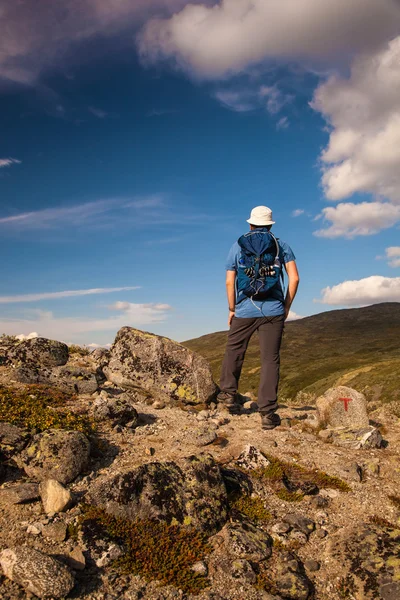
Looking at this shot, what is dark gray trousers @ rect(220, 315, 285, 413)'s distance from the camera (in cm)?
1214

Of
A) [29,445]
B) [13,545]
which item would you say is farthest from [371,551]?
[29,445]

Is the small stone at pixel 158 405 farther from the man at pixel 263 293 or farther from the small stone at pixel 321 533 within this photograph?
the small stone at pixel 321 533

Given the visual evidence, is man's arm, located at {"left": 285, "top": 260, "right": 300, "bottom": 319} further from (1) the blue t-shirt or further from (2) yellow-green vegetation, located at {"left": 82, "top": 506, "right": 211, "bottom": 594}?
(2) yellow-green vegetation, located at {"left": 82, "top": 506, "right": 211, "bottom": 594}

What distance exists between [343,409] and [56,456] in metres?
9.33

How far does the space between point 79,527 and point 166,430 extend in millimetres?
5137

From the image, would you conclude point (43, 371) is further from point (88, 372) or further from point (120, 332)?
point (120, 332)

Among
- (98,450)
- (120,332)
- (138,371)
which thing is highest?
(120,332)

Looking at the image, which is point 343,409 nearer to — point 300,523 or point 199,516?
point 300,523

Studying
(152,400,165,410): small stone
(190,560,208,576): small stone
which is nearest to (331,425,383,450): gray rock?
(152,400,165,410): small stone

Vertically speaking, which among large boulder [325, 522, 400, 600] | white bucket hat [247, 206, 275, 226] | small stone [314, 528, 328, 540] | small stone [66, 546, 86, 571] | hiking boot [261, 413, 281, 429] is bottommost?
large boulder [325, 522, 400, 600]

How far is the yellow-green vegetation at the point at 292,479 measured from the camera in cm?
855

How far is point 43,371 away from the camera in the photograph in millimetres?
14930

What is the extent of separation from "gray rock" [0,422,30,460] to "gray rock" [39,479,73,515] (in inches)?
62.2

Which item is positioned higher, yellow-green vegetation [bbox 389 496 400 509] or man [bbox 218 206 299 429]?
man [bbox 218 206 299 429]
